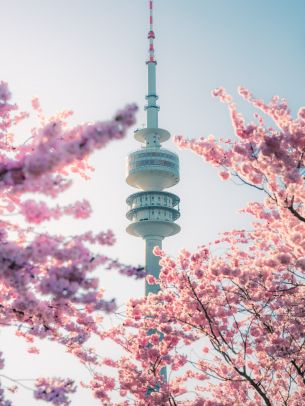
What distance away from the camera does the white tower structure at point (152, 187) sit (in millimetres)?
62000

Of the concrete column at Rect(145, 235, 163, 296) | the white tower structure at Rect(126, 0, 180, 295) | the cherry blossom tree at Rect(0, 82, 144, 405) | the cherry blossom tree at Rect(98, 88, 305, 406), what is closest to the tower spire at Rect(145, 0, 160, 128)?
the white tower structure at Rect(126, 0, 180, 295)

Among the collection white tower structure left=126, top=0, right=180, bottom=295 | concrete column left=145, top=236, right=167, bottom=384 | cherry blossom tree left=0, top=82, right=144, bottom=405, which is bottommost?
cherry blossom tree left=0, top=82, right=144, bottom=405

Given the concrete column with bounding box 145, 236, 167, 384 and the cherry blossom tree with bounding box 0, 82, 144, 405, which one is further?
the concrete column with bounding box 145, 236, 167, 384

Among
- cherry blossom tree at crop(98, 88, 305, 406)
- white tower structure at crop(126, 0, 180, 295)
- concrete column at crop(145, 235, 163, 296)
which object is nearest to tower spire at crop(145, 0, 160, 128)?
white tower structure at crop(126, 0, 180, 295)

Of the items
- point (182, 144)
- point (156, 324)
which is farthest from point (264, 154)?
point (156, 324)

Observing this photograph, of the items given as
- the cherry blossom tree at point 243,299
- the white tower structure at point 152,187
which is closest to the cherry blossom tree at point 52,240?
the cherry blossom tree at point 243,299

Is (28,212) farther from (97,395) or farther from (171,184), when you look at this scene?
(171,184)

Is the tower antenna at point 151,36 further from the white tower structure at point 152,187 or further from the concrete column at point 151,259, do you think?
the concrete column at point 151,259

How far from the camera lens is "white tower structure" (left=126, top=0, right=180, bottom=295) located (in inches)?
2441

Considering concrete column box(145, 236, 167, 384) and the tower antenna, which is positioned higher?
the tower antenna

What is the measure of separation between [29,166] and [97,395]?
34.4 ft

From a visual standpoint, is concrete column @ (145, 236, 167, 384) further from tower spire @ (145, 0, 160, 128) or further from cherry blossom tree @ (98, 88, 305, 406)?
cherry blossom tree @ (98, 88, 305, 406)

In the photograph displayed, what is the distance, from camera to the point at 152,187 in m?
64.2

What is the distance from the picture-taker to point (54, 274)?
4410mm
